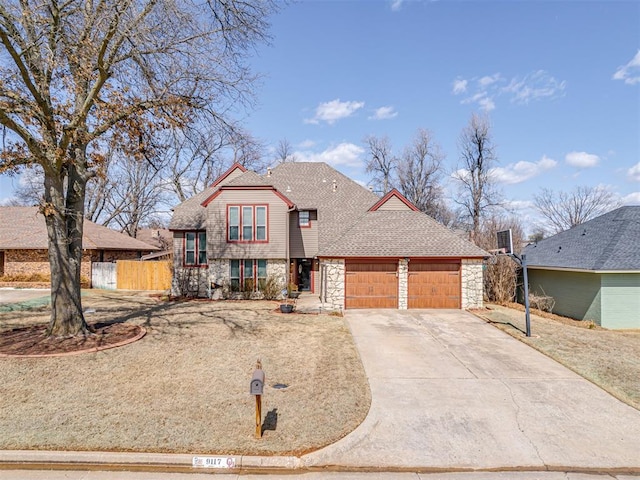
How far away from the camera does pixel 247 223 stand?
61.6 feet

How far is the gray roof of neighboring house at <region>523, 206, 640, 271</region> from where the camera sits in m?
14.8

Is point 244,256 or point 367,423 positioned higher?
point 244,256

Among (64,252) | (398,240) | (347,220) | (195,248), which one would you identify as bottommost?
(64,252)

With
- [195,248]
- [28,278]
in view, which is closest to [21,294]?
[28,278]

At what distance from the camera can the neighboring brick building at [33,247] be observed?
76.7 ft

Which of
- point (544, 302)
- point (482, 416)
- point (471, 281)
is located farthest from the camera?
point (544, 302)

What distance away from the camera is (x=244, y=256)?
1861 cm

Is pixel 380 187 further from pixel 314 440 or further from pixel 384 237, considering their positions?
pixel 314 440

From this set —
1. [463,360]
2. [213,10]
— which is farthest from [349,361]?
[213,10]

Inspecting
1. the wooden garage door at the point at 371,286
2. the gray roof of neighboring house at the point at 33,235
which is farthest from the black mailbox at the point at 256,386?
the gray roof of neighboring house at the point at 33,235

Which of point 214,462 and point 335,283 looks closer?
point 214,462

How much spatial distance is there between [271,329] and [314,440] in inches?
271

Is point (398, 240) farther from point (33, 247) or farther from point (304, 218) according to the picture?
point (33, 247)

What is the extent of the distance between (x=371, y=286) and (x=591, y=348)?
812cm
